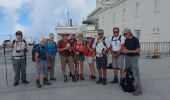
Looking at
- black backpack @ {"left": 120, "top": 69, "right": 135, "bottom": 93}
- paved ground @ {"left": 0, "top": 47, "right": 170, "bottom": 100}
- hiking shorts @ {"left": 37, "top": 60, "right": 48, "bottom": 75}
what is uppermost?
hiking shorts @ {"left": 37, "top": 60, "right": 48, "bottom": 75}

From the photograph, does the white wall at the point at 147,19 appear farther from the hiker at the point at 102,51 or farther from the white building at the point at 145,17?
the hiker at the point at 102,51

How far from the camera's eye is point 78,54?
12406 millimetres

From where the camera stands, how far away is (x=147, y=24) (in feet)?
110

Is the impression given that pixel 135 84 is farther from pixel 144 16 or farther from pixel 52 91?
pixel 144 16

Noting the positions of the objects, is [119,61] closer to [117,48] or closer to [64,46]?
[117,48]

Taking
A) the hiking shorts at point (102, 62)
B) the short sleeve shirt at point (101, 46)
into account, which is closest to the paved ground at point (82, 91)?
the hiking shorts at point (102, 62)

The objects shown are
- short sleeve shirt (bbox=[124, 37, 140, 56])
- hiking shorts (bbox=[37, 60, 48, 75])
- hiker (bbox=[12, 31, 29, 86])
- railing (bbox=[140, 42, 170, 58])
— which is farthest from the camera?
railing (bbox=[140, 42, 170, 58])

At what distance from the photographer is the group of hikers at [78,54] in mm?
10711

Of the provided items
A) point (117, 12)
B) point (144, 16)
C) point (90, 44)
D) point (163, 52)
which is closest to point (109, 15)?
point (117, 12)

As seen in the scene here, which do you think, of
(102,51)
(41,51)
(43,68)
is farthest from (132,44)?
(43,68)

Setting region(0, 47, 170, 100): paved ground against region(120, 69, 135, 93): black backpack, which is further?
region(120, 69, 135, 93): black backpack

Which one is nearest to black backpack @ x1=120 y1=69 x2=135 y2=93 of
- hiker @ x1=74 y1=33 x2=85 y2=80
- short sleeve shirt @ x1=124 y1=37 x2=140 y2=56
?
short sleeve shirt @ x1=124 y1=37 x2=140 y2=56

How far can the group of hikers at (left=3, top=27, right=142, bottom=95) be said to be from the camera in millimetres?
10711

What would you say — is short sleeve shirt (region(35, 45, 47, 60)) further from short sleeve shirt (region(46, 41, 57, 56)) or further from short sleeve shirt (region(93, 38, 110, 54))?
short sleeve shirt (region(93, 38, 110, 54))
